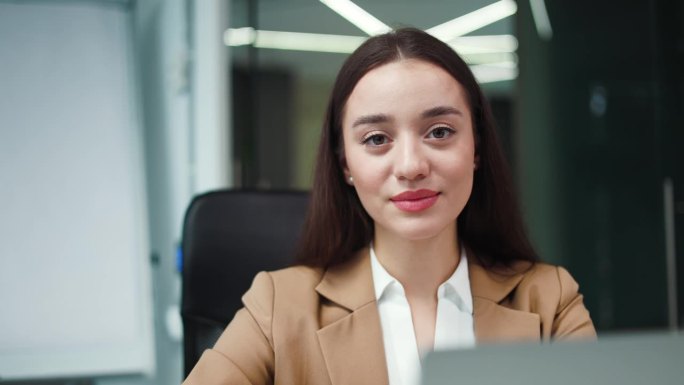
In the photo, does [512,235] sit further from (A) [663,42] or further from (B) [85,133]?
(A) [663,42]

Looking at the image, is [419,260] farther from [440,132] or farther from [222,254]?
[222,254]

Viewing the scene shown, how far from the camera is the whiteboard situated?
7.44 feet

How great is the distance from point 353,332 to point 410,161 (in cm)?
35

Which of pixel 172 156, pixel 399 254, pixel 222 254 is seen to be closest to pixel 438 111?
pixel 399 254

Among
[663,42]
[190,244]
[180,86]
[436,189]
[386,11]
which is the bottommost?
[190,244]

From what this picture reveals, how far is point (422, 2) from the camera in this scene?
205 inches

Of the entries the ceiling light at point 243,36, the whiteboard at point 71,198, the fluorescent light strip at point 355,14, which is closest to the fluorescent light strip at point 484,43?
the fluorescent light strip at point 355,14

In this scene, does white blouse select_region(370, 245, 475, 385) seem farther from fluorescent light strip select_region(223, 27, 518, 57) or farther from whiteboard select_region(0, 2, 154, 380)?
fluorescent light strip select_region(223, 27, 518, 57)

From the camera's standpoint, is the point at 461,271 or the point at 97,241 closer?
the point at 461,271

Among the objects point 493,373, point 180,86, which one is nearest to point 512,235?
point 493,373

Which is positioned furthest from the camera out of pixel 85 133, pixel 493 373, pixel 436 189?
pixel 85 133

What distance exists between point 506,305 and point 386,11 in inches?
146

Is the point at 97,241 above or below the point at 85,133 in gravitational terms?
below

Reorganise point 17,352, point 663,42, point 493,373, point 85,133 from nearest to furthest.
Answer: point 493,373, point 17,352, point 85,133, point 663,42
